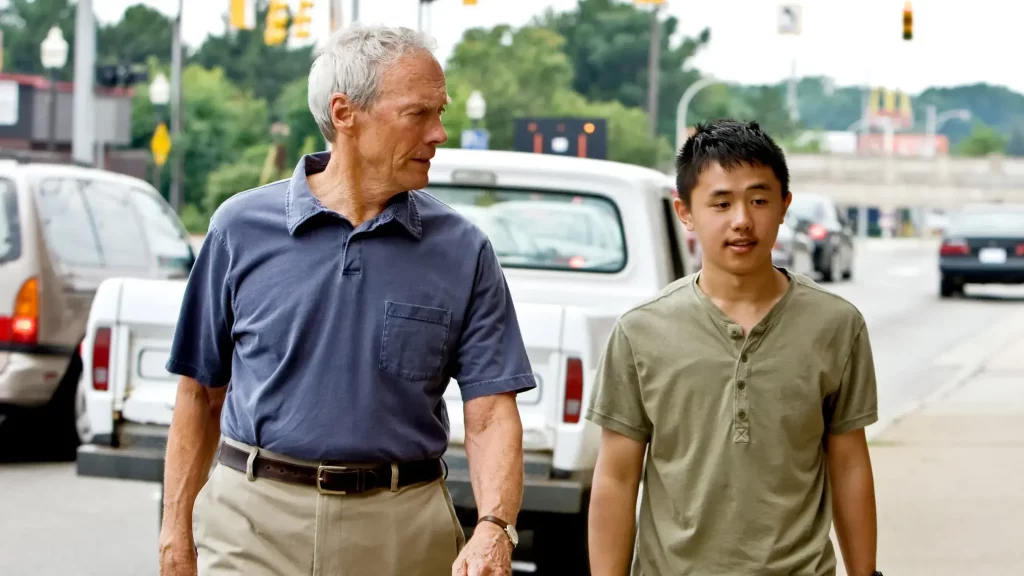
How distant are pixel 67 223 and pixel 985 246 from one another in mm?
21297

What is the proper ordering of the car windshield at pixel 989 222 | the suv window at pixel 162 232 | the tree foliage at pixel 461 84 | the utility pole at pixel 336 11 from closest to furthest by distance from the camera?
the suv window at pixel 162 232
the utility pole at pixel 336 11
the car windshield at pixel 989 222
the tree foliage at pixel 461 84

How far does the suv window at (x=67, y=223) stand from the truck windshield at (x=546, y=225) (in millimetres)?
3188

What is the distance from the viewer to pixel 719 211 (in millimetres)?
3475

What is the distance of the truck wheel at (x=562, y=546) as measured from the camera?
681 centimetres

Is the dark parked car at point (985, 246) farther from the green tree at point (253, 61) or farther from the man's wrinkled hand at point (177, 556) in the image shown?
the green tree at point (253, 61)

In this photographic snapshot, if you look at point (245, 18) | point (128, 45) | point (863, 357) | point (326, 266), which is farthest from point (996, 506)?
point (128, 45)

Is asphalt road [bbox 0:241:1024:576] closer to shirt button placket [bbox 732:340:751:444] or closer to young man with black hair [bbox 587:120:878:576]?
young man with black hair [bbox 587:120:878:576]

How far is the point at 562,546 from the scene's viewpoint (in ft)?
22.7

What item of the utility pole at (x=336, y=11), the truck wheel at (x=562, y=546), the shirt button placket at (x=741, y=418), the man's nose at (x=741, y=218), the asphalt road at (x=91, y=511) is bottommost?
the asphalt road at (x=91, y=511)

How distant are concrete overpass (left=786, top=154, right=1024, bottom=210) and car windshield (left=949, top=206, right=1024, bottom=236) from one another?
7327 cm

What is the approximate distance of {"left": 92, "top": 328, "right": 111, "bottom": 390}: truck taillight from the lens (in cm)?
668

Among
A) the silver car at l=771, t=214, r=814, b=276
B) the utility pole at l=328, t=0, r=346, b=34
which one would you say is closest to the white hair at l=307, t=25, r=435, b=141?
the utility pole at l=328, t=0, r=346, b=34

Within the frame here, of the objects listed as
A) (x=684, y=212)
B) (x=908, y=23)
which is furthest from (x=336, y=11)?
(x=684, y=212)

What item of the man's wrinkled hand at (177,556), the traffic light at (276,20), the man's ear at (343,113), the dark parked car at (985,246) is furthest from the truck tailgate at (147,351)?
the traffic light at (276,20)
